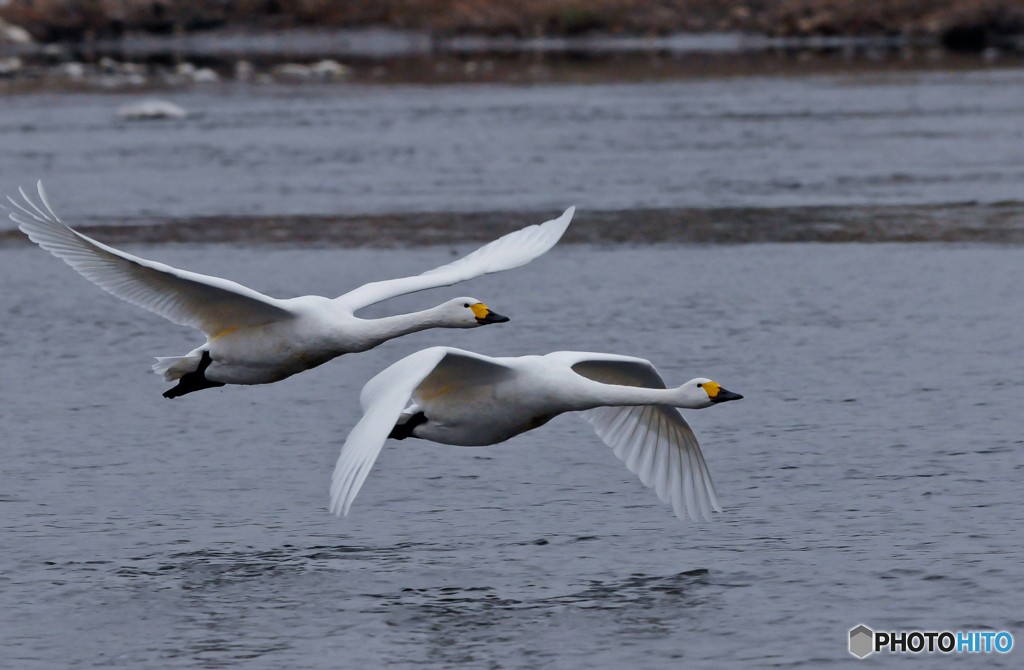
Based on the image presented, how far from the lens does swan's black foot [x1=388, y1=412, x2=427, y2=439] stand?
32.1 ft

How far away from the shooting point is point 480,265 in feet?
35.9

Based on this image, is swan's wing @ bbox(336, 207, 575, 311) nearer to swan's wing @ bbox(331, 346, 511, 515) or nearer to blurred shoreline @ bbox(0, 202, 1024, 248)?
swan's wing @ bbox(331, 346, 511, 515)

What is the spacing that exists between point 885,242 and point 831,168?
729 cm

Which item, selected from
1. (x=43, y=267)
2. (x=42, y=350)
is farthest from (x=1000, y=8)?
(x=42, y=350)

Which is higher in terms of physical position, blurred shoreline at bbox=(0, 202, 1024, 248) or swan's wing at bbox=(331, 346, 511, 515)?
blurred shoreline at bbox=(0, 202, 1024, 248)

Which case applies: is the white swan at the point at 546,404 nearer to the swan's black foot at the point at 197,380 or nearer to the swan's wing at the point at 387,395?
the swan's wing at the point at 387,395

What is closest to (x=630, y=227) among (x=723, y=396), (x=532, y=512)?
(x=532, y=512)

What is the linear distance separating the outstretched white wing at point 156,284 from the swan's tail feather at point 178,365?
0.67ft

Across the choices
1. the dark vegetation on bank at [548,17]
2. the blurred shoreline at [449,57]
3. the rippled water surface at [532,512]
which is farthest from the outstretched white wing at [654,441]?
the dark vegetation on bank at [548,17]

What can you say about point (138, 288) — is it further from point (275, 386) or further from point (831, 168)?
point (831, 168)

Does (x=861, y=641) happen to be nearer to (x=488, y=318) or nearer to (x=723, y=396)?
(x=723, y=396)

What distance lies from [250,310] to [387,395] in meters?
1.99

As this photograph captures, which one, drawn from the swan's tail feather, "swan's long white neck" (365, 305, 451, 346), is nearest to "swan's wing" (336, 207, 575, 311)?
"swan's long white neck" (365, 305, 451, 346)

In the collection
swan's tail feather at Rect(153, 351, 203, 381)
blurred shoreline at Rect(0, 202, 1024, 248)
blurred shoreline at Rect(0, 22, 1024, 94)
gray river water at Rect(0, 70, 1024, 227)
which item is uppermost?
blurred shoreline at Rect(0, 22, 1024, 94)
